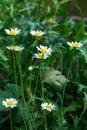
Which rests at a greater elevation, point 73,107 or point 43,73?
point 43,73

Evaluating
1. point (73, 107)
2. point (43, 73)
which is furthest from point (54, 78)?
point (73, 107)

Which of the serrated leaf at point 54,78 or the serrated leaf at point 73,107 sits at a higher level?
the serrated leaf at point 54,78

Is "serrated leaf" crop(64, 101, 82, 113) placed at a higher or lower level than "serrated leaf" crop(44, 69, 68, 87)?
lower

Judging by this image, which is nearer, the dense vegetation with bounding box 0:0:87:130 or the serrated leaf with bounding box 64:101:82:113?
the dense vegetation with bounding box 0:0:87:130

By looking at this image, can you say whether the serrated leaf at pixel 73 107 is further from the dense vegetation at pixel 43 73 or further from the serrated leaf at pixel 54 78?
the serrated leaf at pixel 54 78

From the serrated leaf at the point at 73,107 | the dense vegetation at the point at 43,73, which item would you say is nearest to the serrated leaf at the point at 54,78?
the dense vegetation at the point at 43,73

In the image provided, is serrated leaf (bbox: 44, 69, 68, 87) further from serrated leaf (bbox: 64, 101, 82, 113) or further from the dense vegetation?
serrated leaf (bbox: 64, 101, 82, 113)

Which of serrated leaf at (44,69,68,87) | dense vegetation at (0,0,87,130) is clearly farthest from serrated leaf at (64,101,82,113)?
serrated leaf at (44,69,68,87)

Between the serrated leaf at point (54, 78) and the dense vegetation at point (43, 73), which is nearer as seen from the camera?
the dense vegetation at point (43, 73)

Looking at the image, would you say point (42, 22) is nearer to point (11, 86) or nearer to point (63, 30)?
point (63, 30)

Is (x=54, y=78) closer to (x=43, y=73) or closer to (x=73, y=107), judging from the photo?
(x=43, y=73)

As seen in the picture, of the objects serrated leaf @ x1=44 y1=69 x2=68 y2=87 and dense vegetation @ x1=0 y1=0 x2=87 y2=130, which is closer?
dense vegetation @ x1=0 y1=0 x2=87 y2=130
